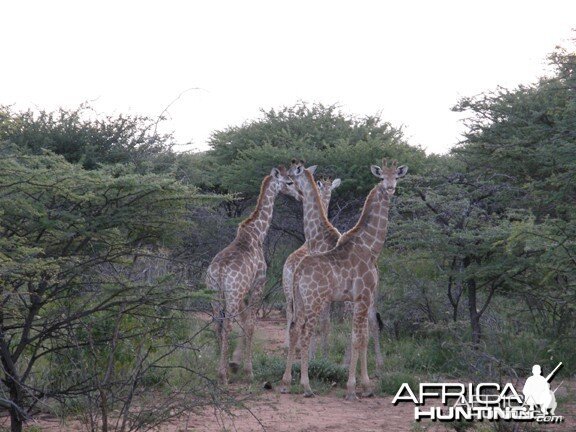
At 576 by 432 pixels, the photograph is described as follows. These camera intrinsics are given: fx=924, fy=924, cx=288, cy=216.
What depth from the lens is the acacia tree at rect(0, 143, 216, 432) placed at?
6.52 metres

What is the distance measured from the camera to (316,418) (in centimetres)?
860

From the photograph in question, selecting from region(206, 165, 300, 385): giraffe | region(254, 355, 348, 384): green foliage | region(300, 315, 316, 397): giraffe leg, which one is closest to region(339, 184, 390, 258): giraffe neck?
region(300, 315, 316, 397): giraffe leg

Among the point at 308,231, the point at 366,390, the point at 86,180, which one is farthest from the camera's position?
the point at 308,231

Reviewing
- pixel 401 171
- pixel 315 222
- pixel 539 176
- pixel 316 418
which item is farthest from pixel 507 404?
pixel 539 176

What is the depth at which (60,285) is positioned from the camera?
7094mm

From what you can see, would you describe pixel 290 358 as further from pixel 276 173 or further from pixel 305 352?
pixel 276 173

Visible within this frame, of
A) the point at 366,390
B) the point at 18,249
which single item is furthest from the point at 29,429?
the point at 366,390

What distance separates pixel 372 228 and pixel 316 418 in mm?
2574

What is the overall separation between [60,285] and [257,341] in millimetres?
6282

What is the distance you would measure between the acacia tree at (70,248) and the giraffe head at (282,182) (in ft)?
13.3

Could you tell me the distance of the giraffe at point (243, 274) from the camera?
10203 millimetres

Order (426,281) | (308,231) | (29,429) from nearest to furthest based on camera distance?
(29,429) < (308,231) < (426,281)

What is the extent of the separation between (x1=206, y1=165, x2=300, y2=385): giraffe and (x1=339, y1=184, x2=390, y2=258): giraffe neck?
1221 millimetres

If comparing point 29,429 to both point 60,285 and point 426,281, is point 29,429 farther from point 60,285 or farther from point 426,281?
point 426,281
